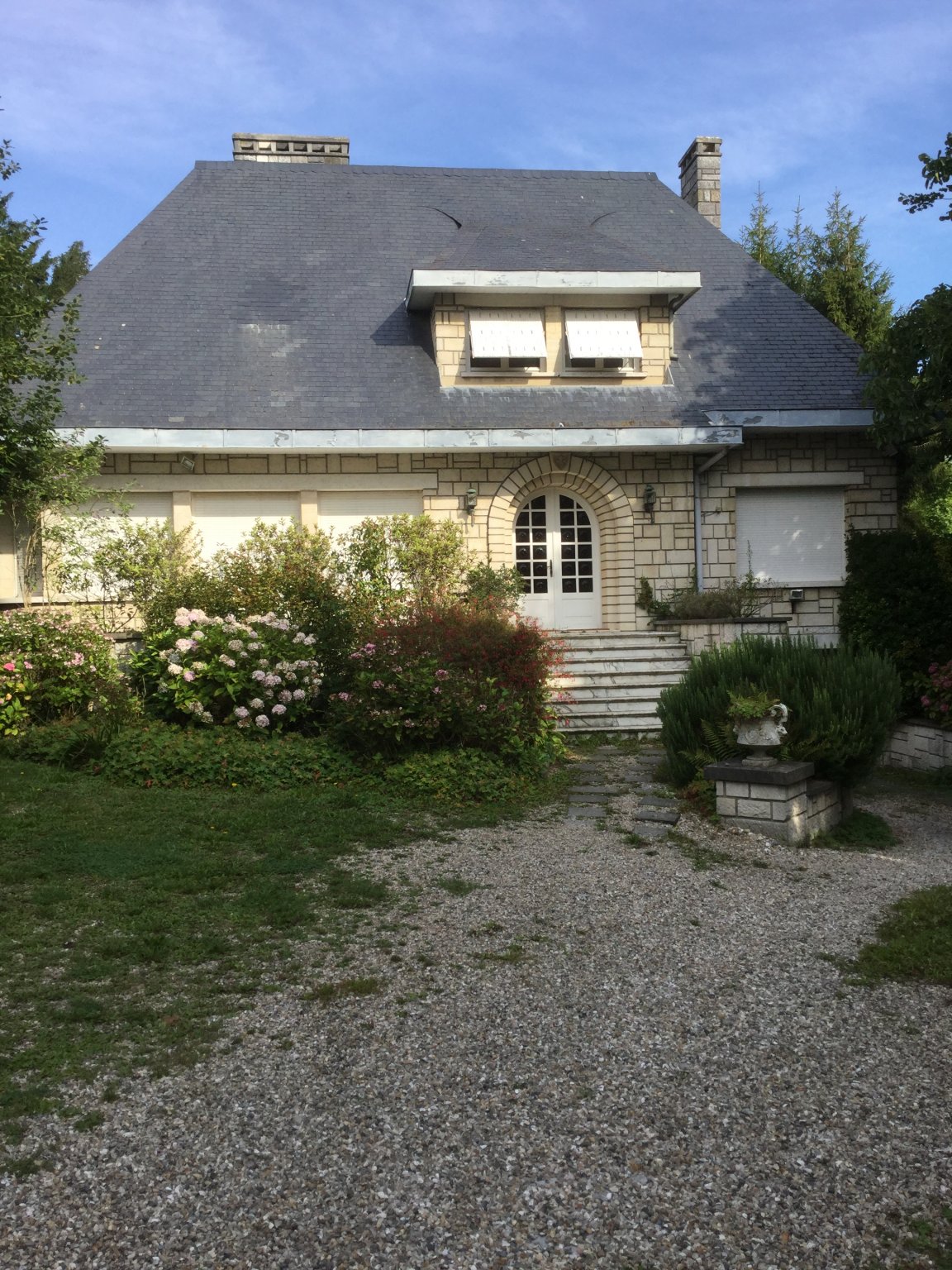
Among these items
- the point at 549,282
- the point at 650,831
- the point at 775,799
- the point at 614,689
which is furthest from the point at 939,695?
the point at 549,282

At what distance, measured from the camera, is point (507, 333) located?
539 inches

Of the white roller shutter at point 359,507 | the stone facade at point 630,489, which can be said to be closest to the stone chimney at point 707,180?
the stone facade at point 630,489

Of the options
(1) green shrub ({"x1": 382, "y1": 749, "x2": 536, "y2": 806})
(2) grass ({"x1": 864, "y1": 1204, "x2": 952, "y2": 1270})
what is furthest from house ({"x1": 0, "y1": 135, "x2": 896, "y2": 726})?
(2) grass ({"x1": 864, "y1": 1204, "x2": 952, "y2": 1270})

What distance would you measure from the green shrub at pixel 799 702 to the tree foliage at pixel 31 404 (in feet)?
21.3

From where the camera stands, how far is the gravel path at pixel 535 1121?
257cm

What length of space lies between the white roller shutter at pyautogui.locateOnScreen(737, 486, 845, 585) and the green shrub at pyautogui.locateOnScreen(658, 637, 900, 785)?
5.85 metres

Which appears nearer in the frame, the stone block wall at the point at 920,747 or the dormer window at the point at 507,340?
the stone block wall at the point at 920,747

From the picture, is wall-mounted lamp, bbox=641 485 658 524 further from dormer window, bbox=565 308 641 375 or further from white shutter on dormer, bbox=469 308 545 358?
white shutter on dormer, bbox=469 308 545 358

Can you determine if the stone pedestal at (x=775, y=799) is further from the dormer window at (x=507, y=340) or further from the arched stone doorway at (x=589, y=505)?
the dormer window at (x=507, y=340)

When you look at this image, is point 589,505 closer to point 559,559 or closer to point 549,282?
point 559,559

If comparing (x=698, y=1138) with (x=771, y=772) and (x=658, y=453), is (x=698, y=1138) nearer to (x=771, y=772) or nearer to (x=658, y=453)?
(x=771, y=772)

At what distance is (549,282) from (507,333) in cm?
89

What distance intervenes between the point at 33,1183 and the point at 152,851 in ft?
10.4

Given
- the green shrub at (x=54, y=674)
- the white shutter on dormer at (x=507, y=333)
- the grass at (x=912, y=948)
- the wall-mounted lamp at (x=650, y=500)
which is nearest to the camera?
the grass at (x=912, y=948)
